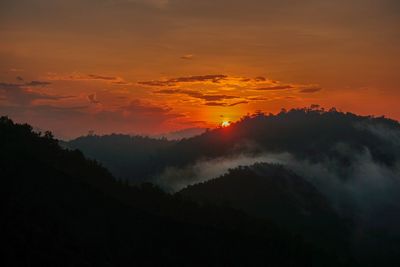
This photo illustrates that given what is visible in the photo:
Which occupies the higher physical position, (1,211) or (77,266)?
(1,211)

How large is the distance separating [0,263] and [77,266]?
29130 mm

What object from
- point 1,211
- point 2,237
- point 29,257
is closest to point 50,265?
point 29,257

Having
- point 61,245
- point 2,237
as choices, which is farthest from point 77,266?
point 2,237

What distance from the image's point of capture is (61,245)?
198 meters

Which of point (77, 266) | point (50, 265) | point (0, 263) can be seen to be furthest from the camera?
point (77, 266)

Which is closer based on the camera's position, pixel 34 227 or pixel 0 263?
pixel 0 263

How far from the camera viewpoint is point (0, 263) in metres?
166

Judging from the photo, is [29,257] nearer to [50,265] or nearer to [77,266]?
[50,265]

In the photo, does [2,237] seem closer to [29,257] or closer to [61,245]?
[29,257]

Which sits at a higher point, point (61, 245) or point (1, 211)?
point (1, 211)

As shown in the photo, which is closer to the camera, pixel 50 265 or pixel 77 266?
pixel 50 265

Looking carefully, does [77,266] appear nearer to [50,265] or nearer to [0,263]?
[50,265]

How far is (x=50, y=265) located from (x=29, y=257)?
686 cm

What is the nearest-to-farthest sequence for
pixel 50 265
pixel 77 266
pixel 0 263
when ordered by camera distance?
pixel 0 263, pixel 50 265, pixel 77 266
